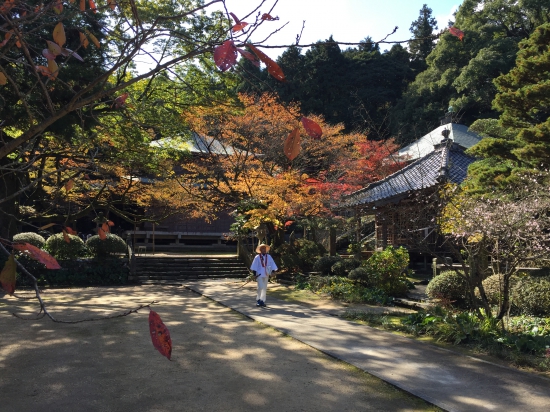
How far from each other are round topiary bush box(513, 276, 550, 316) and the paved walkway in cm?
324

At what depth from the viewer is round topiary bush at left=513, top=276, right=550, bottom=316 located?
873 cm

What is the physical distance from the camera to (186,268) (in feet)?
63.9

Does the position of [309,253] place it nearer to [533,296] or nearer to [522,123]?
[522,123]

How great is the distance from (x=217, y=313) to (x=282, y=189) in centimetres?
677

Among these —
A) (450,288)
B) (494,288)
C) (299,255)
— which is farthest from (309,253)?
(494,288)

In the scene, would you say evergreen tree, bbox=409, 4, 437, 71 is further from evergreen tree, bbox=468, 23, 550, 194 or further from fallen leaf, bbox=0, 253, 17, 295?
fallen leaf, bbox=0, 253, 17, 295

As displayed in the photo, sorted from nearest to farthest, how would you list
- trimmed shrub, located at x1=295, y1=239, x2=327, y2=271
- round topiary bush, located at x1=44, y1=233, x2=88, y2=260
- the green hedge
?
the green hedge → round topiary bush, located at x1=44, y1=233, x2=88, y2=260 → trimmed shrub, located at x1=295, y1=239, x2=327, y2=271

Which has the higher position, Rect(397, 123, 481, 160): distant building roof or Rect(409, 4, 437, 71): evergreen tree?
Rect(409, 4, 437, 71): evergreen tree

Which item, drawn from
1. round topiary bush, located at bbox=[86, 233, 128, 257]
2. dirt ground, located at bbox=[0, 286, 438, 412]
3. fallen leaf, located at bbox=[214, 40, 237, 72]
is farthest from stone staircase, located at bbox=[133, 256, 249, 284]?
fallen leaf, located at bbox=[214, 40, 237, 72]

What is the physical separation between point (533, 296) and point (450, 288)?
1752 mm

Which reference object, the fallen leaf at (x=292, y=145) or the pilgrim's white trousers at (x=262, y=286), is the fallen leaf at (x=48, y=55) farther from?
the pilgrim's white trousers at (x=262, y=286)

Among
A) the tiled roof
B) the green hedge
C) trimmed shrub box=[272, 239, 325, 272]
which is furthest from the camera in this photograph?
trimmed shrub box=[272, 239, 325, 272]

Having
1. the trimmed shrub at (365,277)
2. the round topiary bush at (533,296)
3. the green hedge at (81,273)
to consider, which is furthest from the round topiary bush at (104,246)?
the round topiary bush at (533,296)

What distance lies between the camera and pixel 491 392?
15.0 feet
